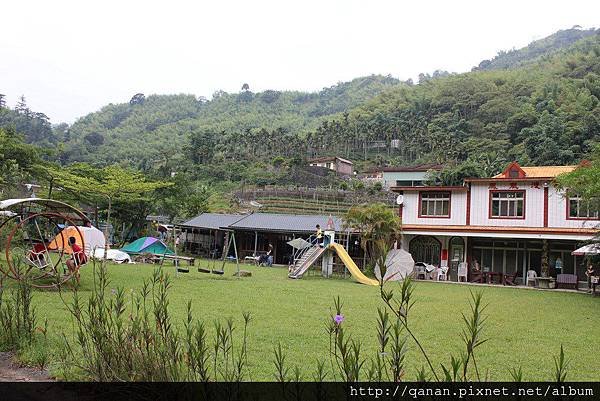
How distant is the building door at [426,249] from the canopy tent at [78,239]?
14.2 metres

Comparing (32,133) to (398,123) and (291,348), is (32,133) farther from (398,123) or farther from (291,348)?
(291,348)

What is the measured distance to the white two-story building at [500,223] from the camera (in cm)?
2012

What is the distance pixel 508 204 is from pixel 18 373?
20.2 m

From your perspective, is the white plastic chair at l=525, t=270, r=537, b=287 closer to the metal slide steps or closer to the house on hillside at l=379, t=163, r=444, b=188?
the metal slide steps

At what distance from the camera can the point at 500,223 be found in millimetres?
21281

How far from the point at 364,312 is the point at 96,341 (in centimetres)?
705

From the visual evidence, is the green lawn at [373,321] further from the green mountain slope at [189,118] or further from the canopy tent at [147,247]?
the green mountain slope at [189,118]

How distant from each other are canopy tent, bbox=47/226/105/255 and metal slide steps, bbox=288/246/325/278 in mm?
7458

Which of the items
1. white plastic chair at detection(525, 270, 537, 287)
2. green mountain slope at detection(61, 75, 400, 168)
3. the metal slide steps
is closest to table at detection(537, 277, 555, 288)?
white plastic chair at detection(525, 270, 537, 287)

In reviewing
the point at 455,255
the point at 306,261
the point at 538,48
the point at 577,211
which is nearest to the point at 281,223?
the point at 306,261

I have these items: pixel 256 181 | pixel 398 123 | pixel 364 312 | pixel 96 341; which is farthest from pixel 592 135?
pixel 96 341

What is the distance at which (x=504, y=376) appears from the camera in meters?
5.37

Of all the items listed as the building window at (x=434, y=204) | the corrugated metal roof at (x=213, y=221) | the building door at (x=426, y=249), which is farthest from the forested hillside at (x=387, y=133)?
the building window at (x=434, y=204)

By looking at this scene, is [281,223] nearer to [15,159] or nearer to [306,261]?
[306,261]
